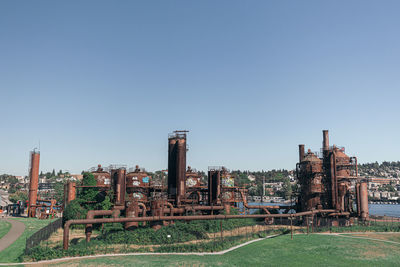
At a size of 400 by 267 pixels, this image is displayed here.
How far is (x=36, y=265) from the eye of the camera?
27.8 meters

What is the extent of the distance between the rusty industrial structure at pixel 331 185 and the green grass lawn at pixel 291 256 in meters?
18.5

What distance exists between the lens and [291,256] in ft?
104

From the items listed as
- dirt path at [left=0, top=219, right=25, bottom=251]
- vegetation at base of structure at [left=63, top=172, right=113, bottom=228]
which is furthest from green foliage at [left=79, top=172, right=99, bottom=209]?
dirt path at [left=0, top=219, right=25, bottom=251]

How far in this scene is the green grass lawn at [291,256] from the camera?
2869 centimetres

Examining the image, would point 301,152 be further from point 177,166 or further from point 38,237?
point 38,237

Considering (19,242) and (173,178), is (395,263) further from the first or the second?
(19,242)

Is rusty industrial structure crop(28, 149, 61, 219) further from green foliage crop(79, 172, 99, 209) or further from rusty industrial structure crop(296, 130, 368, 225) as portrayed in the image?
rusty industrial structure crop(296, 130, 368, 225)

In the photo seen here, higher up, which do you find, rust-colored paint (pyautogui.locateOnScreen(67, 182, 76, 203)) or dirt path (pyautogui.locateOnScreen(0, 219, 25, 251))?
rust-colored paint (pyautogui.locateOnScreen(67, 182, 76, 203))

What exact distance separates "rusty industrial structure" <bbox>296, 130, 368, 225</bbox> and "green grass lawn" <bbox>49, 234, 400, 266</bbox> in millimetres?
18519

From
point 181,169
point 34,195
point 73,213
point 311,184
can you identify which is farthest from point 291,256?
point 34,195

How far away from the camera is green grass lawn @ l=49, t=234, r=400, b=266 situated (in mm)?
28688

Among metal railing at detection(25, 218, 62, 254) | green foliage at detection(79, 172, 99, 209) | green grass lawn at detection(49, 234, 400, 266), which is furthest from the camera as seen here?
green foliage at detection(79, 172, 99, 209)

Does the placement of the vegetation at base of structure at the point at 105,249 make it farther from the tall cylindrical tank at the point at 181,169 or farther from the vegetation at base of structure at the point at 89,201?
the tall cylindrical tank at the point at 181,169

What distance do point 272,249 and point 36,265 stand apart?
22.9 metres
